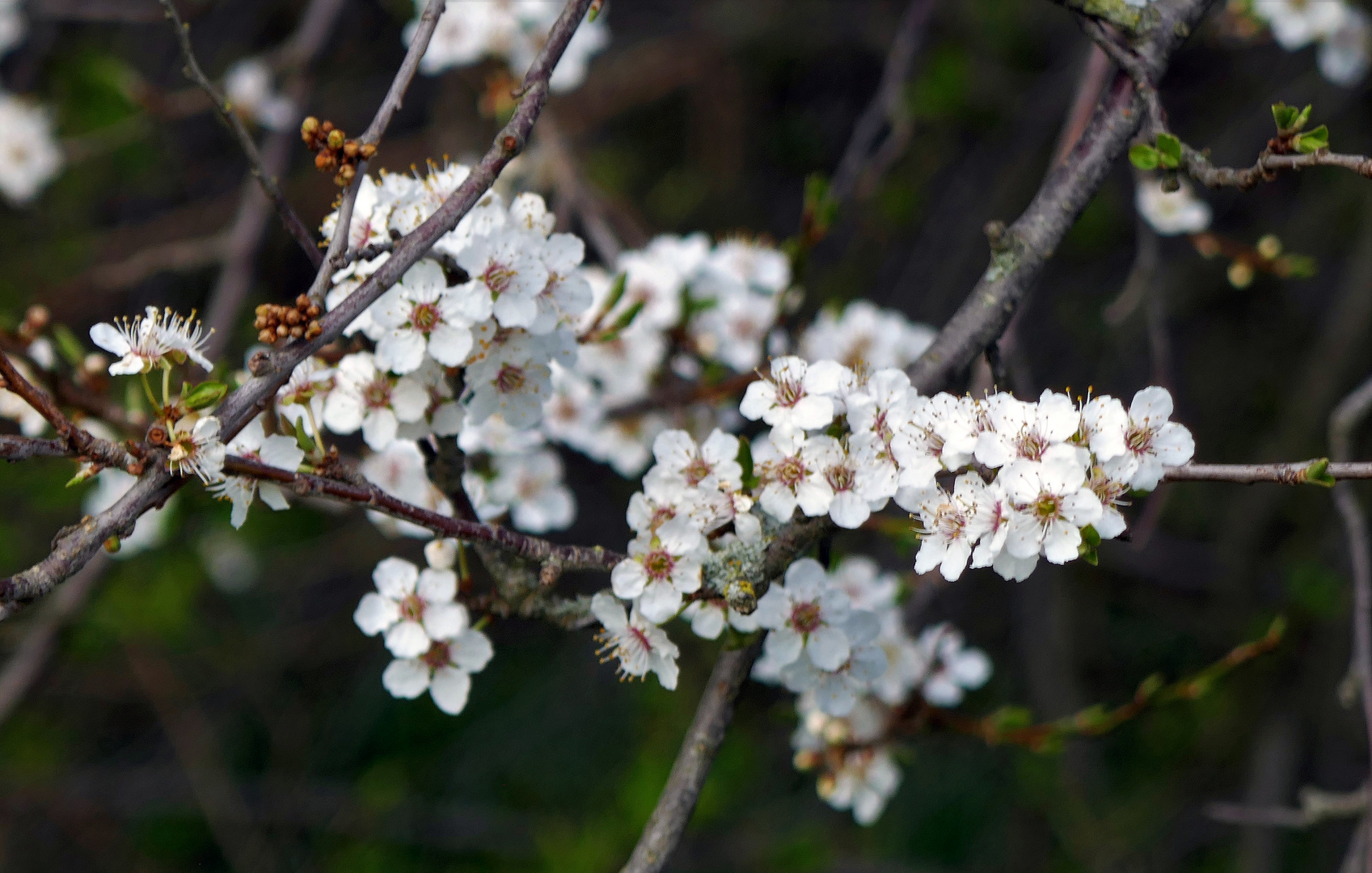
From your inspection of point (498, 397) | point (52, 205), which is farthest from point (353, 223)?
point (52, 205)

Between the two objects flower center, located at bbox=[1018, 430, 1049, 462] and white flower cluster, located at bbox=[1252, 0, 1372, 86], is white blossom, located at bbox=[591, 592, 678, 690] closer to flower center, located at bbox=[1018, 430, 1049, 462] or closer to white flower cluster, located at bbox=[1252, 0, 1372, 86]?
flower center, located at bbox=[1018, 430, 1049, 462]

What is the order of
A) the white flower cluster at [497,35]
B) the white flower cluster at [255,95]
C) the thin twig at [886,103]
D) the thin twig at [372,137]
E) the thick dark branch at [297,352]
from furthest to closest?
1. the white flower cluster at [255,95]
2. the thin twig at [886,103]
3. the white flower cluster at [497,35]
4. the thin twig at [372,137]
5. the thick dark branch at [297,352]

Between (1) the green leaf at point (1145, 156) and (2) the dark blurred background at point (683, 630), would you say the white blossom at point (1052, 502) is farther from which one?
(2) the dark blurred background at point (683, 630)

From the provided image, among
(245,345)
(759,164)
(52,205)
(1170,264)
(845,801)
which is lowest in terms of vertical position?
(845,801)

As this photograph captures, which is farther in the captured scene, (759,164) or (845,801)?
(759,164)

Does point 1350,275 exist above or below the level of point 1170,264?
below

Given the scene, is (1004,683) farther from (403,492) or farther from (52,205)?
(52,205)

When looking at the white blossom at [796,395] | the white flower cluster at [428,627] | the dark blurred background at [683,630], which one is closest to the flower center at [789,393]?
the white blossom at [796,395]
